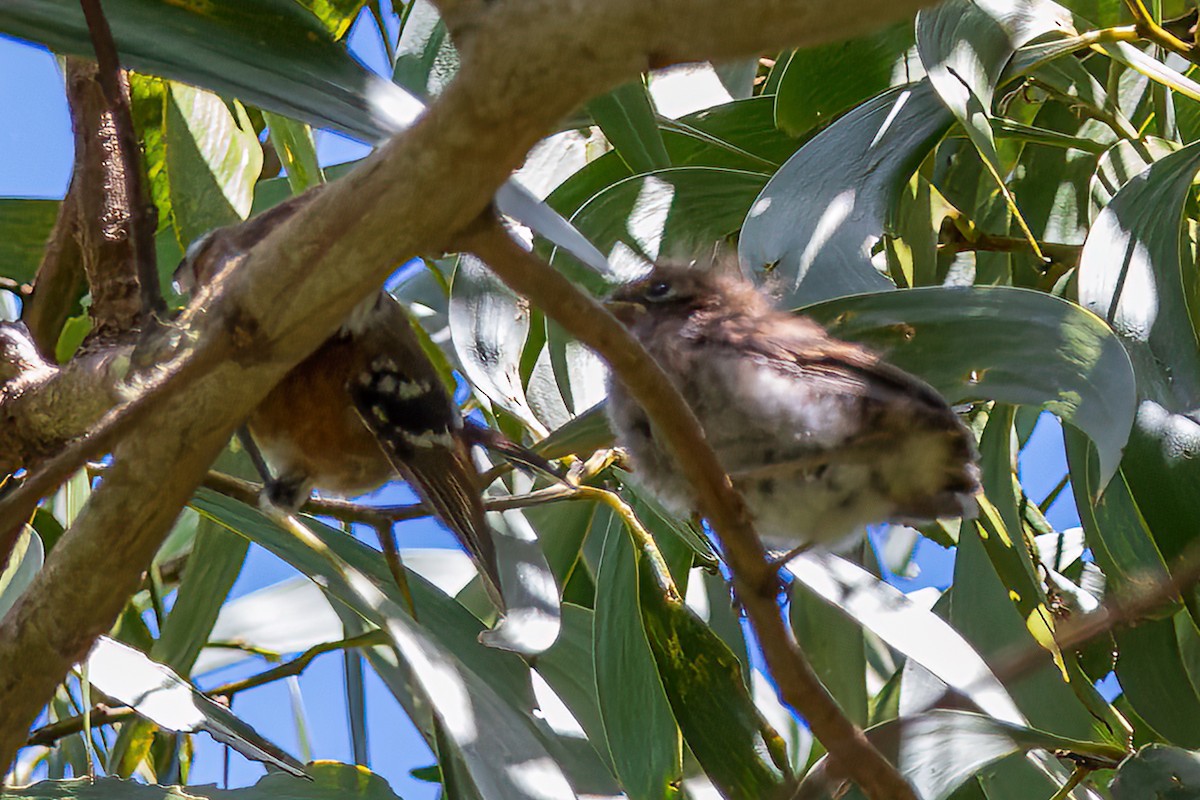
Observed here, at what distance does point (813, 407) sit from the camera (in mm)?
1220

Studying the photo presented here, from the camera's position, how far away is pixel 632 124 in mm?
1460

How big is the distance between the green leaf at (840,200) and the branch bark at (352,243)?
18.3 inches

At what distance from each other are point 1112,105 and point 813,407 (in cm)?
91

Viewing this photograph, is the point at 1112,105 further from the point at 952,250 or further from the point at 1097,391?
the point at 1097,391

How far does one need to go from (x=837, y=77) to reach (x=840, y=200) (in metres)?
0.42

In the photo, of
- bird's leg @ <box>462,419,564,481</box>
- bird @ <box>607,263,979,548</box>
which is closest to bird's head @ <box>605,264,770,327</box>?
bird @ <box>607,263,979,548</box>

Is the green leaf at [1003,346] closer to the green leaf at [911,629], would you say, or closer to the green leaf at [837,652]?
the green leaf at [911,629]

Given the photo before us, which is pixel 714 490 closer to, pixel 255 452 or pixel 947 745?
pixel 947 745

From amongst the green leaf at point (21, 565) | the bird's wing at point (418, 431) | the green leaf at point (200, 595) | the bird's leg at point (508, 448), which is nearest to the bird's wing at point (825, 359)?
the bird's leg at point (508, 448)

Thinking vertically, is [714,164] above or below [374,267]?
above

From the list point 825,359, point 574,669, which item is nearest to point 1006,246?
point 825,359

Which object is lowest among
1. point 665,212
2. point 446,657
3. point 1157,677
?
point 1157,677

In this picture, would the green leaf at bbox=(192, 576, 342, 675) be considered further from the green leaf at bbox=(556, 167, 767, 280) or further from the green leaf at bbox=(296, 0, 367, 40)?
the green leaf at bbox=(296, 0, 367, 40)

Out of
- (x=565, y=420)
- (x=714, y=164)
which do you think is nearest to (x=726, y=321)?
(x=565, y=420)
